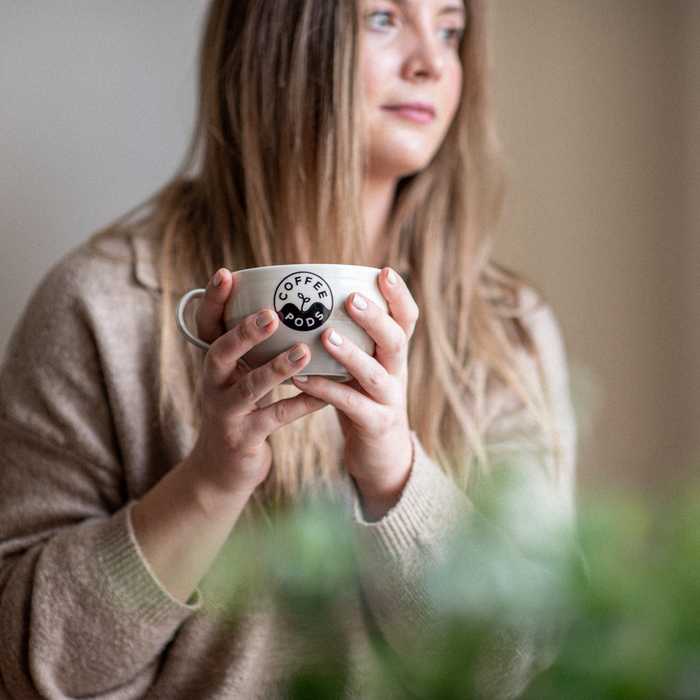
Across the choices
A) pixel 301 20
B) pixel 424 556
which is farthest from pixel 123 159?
pixel 424 556

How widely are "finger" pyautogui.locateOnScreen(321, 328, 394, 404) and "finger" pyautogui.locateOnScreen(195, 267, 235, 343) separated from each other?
0.30 ft

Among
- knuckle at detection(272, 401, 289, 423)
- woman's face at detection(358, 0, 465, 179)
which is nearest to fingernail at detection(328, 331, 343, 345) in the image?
knuckle at detection(272, 401, 289, 423)

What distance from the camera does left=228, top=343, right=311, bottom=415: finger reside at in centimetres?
63

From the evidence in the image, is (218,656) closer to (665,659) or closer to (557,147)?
(665,659)

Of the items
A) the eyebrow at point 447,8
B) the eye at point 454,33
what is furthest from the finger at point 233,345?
the eye at point 454,33

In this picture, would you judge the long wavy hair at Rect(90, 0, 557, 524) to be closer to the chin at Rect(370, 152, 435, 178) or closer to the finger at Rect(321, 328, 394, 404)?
the chin at Rect(370, 152, 435, 178)

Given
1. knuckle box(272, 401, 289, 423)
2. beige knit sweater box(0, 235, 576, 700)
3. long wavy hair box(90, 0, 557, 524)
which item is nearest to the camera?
knuckle box(272, 401, 289, 423)

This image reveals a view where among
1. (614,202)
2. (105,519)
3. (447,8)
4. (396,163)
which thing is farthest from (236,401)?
(614,202)

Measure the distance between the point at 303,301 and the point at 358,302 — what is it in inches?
1.6

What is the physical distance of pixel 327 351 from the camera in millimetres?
649

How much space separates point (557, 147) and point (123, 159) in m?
0.76

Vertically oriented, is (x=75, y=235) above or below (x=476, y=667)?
below

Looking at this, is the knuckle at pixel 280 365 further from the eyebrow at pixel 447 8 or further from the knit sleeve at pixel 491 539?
the eyebrow at pixel 447 8

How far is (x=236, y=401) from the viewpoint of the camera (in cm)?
69
